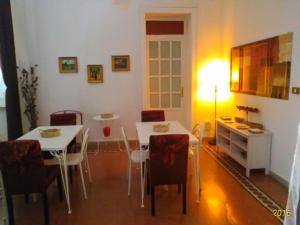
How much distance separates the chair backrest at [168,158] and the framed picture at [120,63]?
2.90 m

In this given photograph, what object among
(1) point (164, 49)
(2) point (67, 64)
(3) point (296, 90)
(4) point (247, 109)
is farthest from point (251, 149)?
(2) point (67, 64)

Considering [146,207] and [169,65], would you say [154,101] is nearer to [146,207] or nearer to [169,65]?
[169,65]

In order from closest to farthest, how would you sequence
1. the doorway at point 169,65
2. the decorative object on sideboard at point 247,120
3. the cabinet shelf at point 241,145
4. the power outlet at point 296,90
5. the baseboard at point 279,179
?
the power outlet at point 296,90 < the baseboard at point 279,179 < the cabinet shelf at point 241,145 < the decorative object on sideboard at point 247,120 < the doorway at point 169,65

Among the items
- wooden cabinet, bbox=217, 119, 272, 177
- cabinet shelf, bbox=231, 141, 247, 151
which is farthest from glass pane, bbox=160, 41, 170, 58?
cabinet shelf, bbox=231, 141, 247, 151

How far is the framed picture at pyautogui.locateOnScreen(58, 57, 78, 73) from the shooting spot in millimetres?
4711

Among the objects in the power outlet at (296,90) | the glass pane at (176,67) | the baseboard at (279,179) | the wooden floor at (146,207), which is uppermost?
the glass pane at (176,67)

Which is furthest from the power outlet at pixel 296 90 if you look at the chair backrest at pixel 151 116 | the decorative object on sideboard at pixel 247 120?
the chair backrest at pixel 151 116

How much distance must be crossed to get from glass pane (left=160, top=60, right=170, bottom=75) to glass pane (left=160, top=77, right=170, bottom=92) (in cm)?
13

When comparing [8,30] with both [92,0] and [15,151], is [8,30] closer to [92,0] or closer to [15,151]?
[92,0]

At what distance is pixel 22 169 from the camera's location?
85.4 inches

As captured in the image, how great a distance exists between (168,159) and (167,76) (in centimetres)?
315

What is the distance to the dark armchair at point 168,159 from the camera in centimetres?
225

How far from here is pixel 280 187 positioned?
2.95m

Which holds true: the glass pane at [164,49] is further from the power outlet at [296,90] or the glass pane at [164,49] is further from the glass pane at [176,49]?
the power outlet at [296,90]
